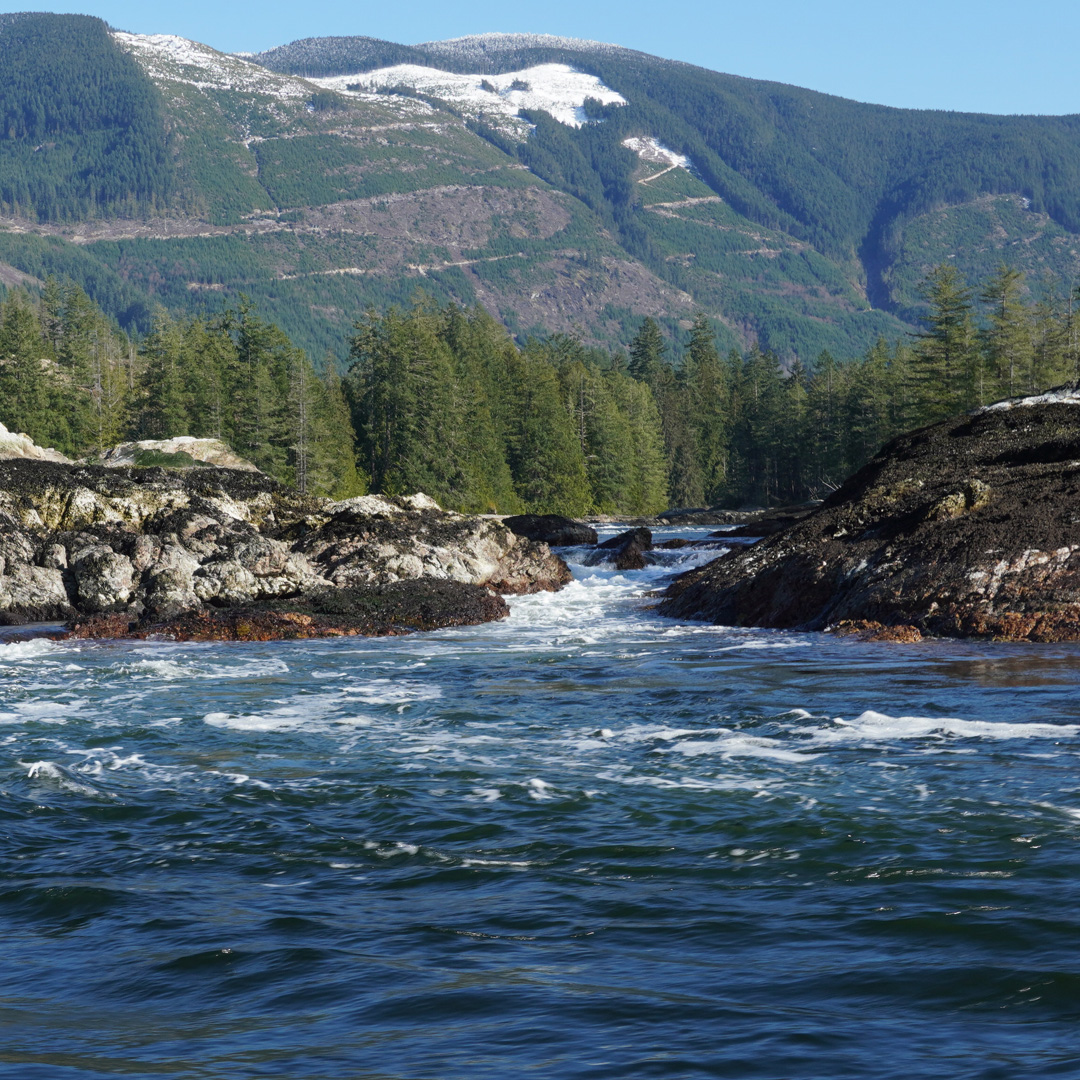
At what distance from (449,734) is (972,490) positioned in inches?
510

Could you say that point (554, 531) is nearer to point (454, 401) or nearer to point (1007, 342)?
point (454, 401)

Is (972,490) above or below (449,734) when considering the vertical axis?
above

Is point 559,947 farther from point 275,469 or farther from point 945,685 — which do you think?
point 275,469

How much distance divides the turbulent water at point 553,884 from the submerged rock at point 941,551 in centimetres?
381

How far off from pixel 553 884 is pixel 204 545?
64.7 ft

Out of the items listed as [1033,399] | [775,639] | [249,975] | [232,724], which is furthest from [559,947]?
[1033,399]

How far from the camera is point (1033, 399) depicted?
2769 centimetres

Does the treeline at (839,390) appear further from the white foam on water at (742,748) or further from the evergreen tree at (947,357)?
the white foam on water at (742,748)

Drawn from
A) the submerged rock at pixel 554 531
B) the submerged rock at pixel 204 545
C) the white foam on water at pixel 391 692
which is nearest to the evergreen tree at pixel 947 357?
the submerged rock at pixel 554 531

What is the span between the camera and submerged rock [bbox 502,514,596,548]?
44.0m

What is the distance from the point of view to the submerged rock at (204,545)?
24.3m

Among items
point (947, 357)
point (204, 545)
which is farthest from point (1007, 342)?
point (204, 545)

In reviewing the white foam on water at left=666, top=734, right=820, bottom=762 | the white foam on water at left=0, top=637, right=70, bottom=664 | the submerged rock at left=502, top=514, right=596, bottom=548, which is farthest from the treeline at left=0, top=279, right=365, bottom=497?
the white foam on water at left=666, top=734, right=820, bottom=762

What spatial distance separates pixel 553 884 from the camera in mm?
7207
